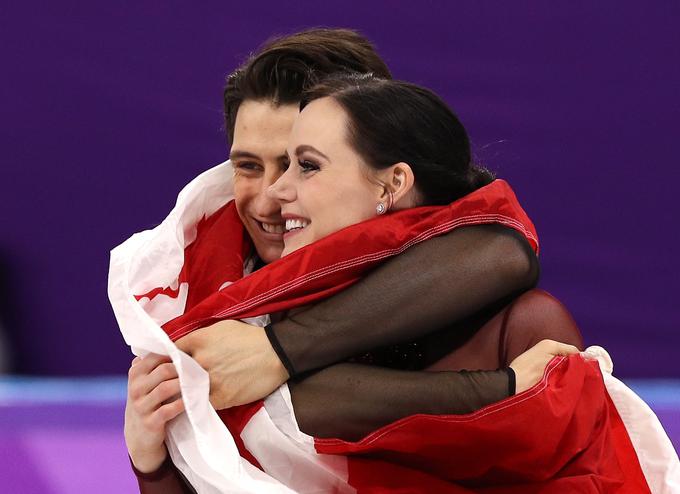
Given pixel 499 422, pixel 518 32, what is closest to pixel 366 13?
→ pixel 518 32

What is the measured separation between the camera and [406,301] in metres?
1.44

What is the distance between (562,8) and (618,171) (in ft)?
1.54

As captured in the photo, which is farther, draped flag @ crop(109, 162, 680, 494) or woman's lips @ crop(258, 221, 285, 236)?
woman's lips @ crop(258, 221, 285, 236)

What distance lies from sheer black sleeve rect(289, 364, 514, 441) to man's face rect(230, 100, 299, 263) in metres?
0.48

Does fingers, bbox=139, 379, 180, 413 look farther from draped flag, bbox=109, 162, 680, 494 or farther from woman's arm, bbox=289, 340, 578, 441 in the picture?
woman's arm, bbox=289, 340, 578, 441

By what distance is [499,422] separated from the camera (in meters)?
1.37

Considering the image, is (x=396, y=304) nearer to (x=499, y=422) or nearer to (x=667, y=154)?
(x=499, y=422)

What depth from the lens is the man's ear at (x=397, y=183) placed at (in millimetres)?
1547

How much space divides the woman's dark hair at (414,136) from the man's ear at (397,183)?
0.01 meters

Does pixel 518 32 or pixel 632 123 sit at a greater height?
pixel 518 32

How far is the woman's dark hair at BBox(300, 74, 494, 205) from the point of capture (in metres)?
1.56

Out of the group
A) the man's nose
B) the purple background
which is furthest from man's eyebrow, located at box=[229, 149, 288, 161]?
the purple background

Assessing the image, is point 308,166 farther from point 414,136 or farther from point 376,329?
point 376,329

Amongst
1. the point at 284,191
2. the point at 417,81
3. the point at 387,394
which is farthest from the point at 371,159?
the point at 417,81
